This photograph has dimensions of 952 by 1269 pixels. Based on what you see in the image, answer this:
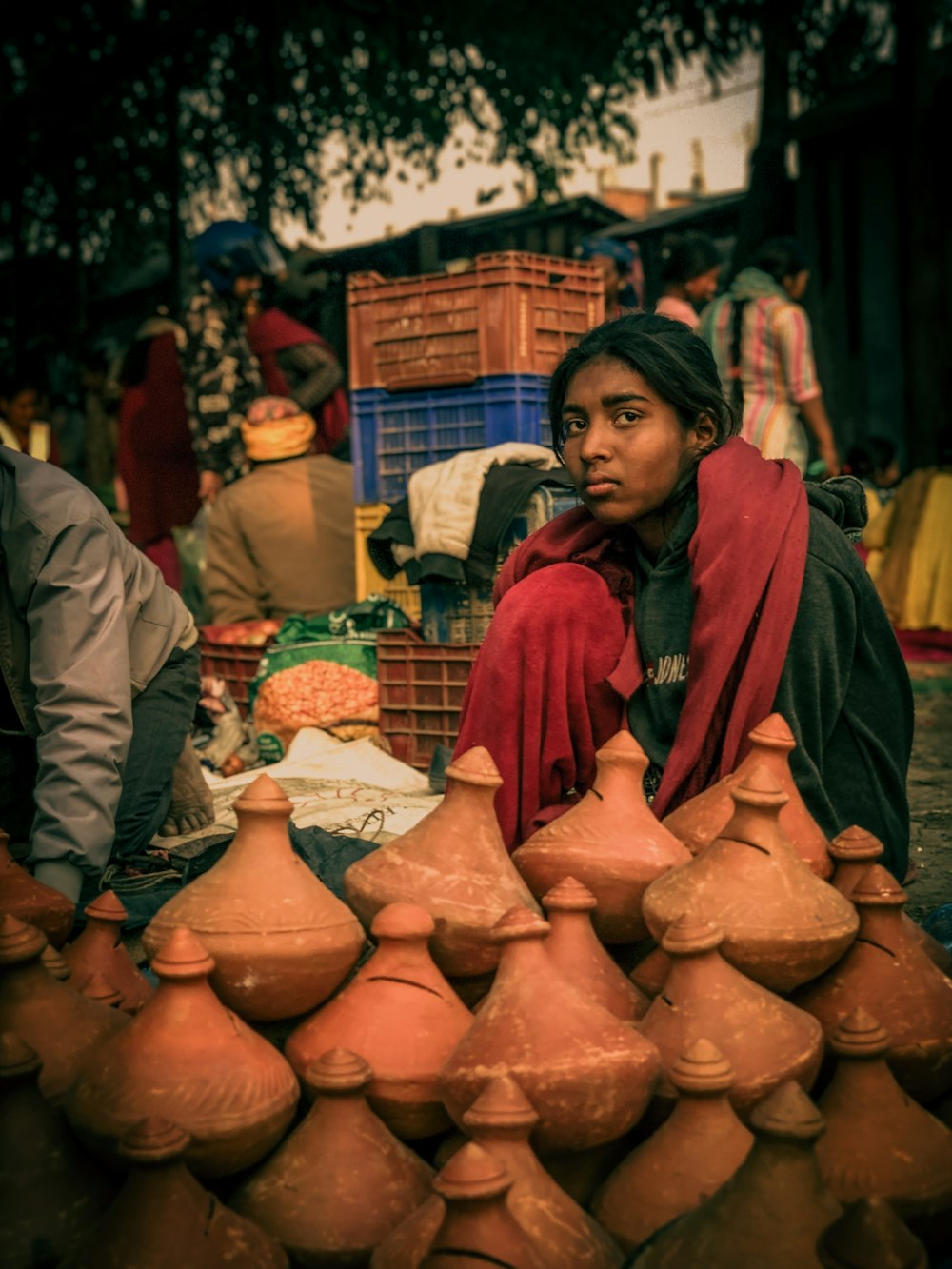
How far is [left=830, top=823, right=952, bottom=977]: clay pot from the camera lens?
1.90 m

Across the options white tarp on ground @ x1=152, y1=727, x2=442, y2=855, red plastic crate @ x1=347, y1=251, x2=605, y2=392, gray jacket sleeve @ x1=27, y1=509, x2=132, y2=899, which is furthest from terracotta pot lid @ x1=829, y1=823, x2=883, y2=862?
red plastic crate @ x1=347, y1=251, x2=605, y2=392

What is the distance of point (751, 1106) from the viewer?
5.23ft

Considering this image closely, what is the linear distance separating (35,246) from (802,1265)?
66.4 feet

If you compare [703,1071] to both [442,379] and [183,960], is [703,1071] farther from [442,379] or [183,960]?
[442,379]

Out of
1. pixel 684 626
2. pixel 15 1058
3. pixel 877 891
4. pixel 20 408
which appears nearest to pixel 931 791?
pixel 684 626

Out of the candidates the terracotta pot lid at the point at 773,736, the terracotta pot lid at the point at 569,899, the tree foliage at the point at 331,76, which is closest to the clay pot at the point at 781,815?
the terracotta pot lid at the point at 773,736

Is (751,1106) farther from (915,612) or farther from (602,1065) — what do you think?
(915,612)

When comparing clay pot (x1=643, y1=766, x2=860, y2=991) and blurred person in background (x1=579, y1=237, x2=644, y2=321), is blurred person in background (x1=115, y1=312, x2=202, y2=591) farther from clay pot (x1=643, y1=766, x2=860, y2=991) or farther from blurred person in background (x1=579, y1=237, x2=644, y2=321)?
clay pot (x1=643, y1=766, x2=860, y2=991)

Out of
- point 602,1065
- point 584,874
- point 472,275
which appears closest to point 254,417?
point 472,275

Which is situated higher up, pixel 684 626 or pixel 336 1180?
pixel 684 626

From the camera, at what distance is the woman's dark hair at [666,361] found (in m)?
2.90

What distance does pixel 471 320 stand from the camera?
614 cm

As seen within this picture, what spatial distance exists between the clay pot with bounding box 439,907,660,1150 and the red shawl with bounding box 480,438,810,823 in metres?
1.09

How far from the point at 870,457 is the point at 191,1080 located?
1060 cm
